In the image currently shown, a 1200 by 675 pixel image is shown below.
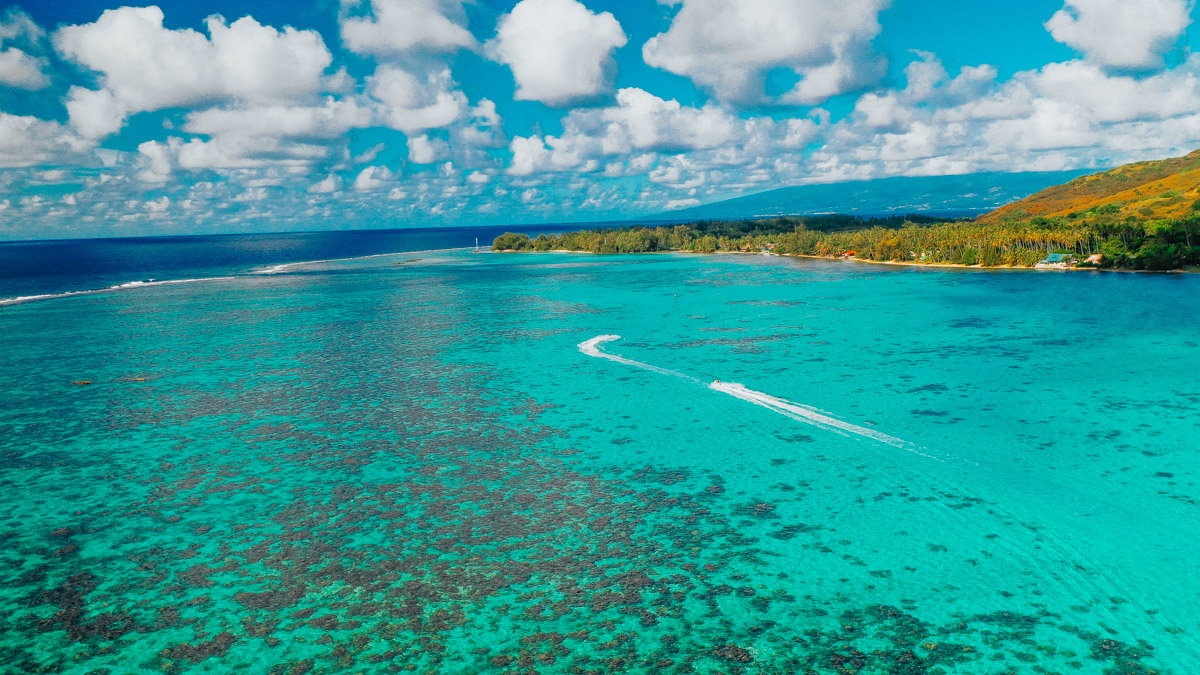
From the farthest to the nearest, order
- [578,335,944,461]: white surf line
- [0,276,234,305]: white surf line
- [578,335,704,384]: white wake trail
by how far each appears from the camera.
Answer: [0,276,234,305]: white surf line → [578,335,704,384]: white wake trail → [578,335,944,461]: white surf line

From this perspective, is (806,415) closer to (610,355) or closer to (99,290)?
(610,355)

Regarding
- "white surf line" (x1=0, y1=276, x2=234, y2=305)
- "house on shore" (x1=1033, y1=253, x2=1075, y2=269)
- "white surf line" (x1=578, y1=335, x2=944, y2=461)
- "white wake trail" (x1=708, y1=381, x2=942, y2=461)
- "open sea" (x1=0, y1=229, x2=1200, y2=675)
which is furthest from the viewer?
"house on shore" (x1=1033, y1=253, x2=1075, y2=269)

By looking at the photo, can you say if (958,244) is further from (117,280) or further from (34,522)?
(117,280)

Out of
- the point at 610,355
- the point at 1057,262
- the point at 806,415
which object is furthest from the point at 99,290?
the point at 1057,262

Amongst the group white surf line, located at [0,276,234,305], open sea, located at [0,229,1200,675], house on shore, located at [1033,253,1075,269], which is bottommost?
open sea, located at [0,229,1200,675]

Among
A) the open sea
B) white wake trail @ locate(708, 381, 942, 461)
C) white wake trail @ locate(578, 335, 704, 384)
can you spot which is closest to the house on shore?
the open sea

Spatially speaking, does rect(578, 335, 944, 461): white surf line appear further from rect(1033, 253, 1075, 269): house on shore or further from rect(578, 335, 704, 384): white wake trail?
rect(1033, 253, 1075, 269): house on shore

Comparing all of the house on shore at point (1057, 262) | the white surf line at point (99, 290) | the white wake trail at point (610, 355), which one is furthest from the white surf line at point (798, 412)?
the white surf line at point (99, 290)

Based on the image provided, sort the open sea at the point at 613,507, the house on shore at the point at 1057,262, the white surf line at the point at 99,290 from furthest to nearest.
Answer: the house on shore at the point at 1057,262
the white surf line at the point at 99,290
the open sea at the point at 613,507

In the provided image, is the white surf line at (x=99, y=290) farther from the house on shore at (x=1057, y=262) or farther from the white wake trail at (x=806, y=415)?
the house on shore at (x=1057, y=262)
